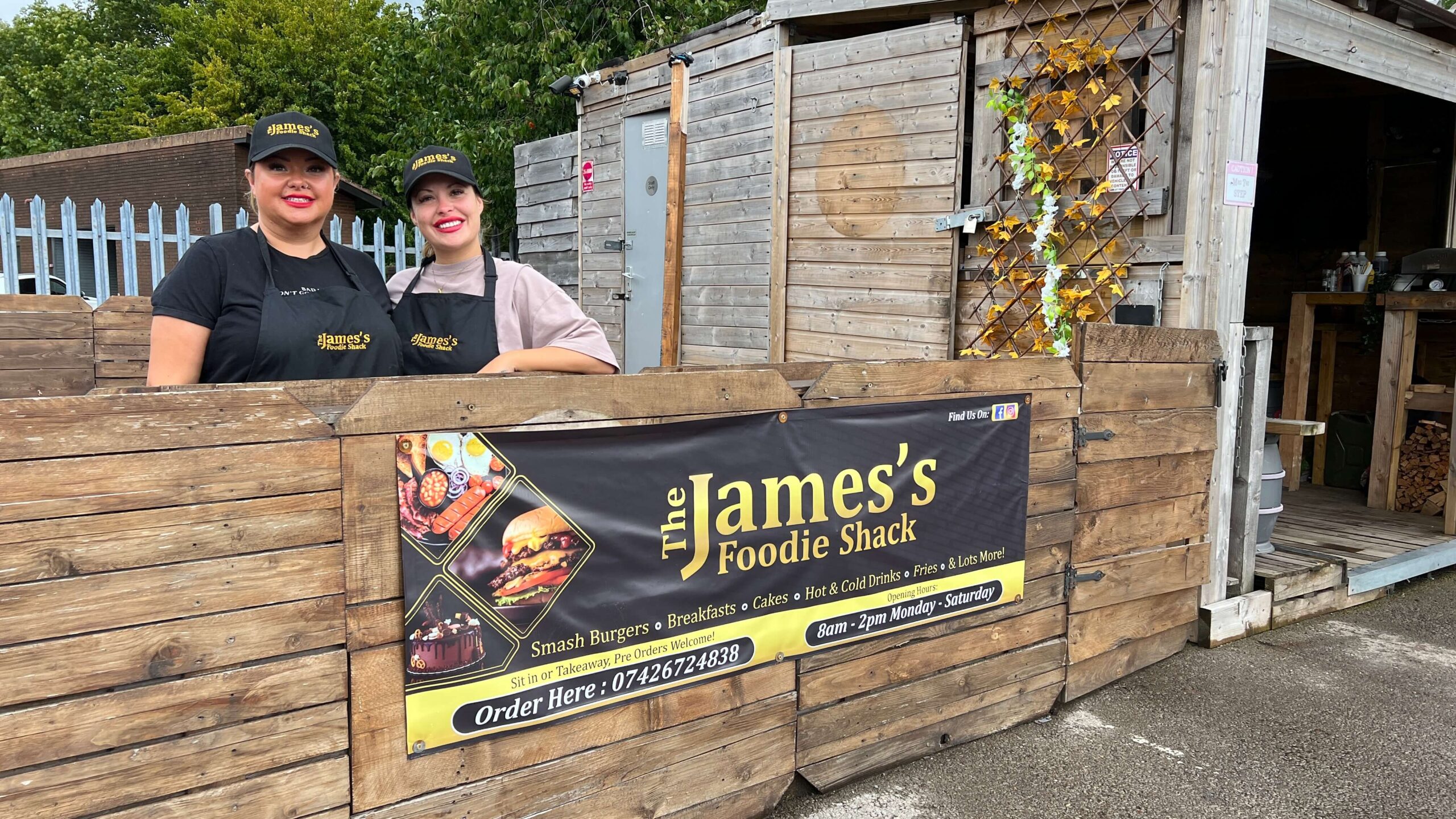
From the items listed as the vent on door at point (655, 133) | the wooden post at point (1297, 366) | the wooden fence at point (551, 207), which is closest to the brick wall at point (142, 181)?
the wooden fence at point (551, 207)

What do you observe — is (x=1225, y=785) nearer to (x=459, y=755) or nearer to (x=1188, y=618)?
(x=1188, y=618)

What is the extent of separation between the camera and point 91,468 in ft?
6.46

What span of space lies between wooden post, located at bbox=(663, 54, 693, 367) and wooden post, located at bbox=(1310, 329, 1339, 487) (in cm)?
558

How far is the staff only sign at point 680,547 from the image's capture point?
245cm

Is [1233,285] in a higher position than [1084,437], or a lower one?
higher

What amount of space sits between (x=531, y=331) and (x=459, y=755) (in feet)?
4.27

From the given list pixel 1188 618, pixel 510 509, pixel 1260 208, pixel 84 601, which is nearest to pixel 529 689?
pixel 510 509

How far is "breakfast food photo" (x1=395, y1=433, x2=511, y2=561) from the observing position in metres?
2.38

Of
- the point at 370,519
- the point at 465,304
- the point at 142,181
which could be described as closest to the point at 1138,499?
the point at 465,304

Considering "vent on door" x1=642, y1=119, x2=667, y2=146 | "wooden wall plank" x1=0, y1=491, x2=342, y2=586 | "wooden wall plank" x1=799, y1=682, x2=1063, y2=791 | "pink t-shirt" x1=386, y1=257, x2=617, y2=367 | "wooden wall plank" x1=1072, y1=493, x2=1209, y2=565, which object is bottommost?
"wooden wall plank" x1=799, y1=682, x2=1063, y2=791

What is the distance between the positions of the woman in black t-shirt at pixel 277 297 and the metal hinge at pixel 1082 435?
8.69 feet

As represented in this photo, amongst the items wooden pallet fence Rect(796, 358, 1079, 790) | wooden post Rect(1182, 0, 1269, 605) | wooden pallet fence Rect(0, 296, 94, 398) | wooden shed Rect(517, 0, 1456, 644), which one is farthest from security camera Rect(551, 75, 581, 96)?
wooden pallet fence Rect(796, 358, 1079, 790)

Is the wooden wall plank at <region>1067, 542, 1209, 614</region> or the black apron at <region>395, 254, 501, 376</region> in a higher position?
the black apron at <region>395, 254, 501, 376</region>

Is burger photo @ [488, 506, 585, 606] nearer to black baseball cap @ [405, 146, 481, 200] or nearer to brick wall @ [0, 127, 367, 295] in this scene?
black baseball cap @ [405, 146, 481, 200]
